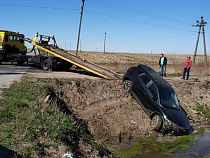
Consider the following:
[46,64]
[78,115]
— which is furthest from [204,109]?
[46,64]

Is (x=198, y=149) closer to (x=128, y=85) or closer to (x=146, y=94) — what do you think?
(x=146, y=94)

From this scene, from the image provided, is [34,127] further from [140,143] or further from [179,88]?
[179,88]

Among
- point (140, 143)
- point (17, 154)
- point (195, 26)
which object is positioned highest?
point (195, 26)

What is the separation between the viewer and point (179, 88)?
1514 cm

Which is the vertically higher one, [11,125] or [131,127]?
[11,125]

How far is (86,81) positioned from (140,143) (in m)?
4.74

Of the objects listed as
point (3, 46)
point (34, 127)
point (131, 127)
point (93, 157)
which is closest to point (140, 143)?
point (131, 127)

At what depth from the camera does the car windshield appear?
10.5m

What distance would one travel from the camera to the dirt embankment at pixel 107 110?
383 inches

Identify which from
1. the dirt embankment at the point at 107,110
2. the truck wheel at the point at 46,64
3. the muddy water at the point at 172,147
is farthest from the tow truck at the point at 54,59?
the muddy water at the point at 172,147

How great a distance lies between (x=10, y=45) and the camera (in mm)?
20297

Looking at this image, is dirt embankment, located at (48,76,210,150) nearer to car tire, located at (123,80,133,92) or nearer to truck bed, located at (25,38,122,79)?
car tire, located at (123,80,133,92)

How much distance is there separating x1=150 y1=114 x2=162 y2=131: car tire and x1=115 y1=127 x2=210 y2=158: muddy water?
1.55 ft

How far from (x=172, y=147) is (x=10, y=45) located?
16.0 metres
